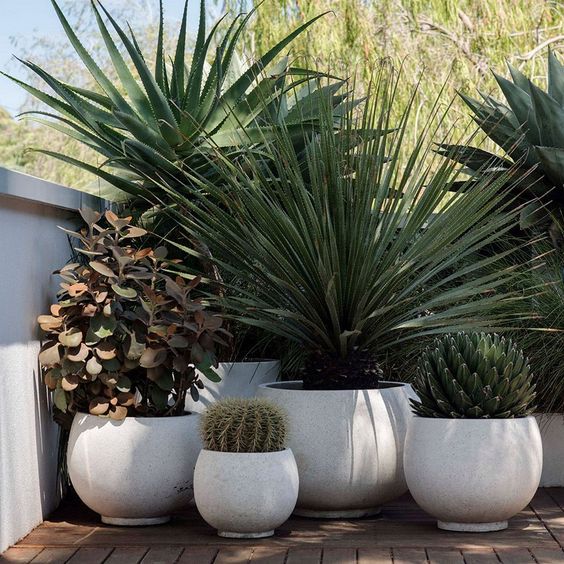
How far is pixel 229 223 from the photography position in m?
4.74

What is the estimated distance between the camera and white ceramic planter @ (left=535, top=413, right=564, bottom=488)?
5145 millimetres

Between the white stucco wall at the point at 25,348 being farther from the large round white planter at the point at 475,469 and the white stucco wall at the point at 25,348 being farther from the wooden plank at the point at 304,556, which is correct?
the large round white planter at the point at 475,469

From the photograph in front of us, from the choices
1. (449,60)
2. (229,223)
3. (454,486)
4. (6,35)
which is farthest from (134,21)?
(454,486)

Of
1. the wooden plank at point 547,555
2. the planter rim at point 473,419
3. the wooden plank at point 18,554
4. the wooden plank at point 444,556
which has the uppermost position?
the planter rim at point 473,419

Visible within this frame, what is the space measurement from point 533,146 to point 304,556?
282cm

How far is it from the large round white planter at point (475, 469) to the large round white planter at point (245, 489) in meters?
0.54

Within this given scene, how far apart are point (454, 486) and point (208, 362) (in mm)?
1150

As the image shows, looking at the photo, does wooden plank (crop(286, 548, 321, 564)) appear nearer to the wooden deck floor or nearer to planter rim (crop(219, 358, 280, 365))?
the wooden deck floor

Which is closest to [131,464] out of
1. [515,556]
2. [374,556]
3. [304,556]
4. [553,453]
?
[304,556]

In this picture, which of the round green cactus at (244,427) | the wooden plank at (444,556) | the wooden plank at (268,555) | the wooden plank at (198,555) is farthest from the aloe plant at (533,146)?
the wooden plank at (198,555)

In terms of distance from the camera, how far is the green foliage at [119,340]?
168 inches

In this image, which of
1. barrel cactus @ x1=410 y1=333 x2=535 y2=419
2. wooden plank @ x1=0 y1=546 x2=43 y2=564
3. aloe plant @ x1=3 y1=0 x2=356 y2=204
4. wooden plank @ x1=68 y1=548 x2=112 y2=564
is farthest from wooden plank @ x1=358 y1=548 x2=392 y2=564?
aloe plant @ x1=3 y1=0 x2=356 y2=204

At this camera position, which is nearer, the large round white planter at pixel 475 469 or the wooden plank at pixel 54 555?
the wooden plank at pixel 54 555

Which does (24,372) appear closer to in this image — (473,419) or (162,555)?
(162,555)
